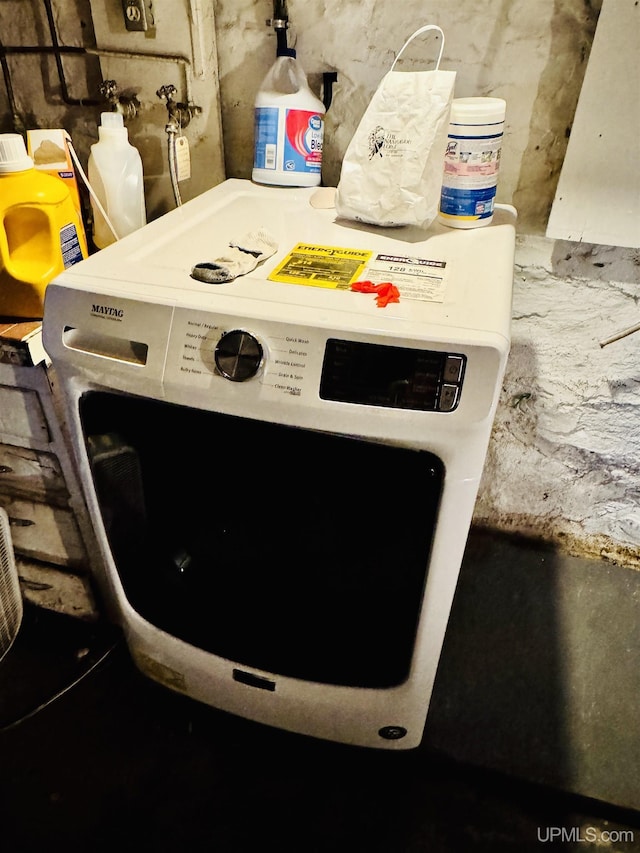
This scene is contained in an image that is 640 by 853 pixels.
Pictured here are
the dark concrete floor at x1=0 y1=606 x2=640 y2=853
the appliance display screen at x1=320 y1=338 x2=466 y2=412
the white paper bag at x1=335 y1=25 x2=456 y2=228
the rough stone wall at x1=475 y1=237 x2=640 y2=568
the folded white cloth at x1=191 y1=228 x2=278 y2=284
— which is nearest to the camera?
the appliance display screen at x1=320 y1=338 x2=466 y2=412

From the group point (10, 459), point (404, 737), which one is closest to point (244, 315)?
point (10, 459)

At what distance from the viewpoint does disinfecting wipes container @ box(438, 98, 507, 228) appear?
899 millimetres

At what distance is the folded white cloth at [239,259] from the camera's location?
0.76m

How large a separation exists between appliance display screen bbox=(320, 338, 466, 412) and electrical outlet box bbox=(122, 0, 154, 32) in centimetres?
91

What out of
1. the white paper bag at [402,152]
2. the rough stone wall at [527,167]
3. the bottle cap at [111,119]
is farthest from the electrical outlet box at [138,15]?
the white paper bag at [402,152]

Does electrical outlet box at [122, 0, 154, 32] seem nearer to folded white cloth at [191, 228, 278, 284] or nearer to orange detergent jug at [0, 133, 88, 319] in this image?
orange detergent jug at [0, 133, 88, 319]

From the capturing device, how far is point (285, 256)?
844 millimetres

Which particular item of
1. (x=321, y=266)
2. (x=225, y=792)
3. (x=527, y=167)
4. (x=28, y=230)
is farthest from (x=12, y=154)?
(x=225, y=792)

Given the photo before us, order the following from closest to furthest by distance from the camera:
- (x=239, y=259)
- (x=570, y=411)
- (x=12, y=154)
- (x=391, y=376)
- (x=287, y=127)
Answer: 1. (x=391, y=376)
2. (x=239, y=259)
3. (x=12, y=154)
4. (x=287, y=127)
5. (x=570, y=411)

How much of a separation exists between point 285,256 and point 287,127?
38 cm

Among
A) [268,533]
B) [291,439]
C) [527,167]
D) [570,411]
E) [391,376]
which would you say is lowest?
[570,411]

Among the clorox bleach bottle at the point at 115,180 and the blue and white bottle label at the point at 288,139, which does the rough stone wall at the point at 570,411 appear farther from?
the clorox bleach bottle at the point at 115,180

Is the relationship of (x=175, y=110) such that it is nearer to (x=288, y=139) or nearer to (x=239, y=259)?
(x=288, y=139)

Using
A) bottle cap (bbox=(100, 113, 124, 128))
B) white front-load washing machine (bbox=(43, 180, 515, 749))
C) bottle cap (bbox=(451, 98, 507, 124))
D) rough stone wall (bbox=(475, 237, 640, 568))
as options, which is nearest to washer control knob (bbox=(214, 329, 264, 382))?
white front-load washing machine (bbox=(43, 180, 515, 749))
